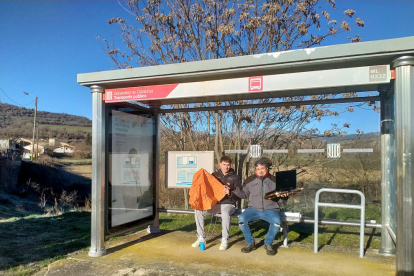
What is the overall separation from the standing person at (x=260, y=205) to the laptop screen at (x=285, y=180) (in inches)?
3.4

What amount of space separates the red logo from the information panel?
2185 millimetres

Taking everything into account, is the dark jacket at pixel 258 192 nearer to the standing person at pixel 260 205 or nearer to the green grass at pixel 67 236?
the standing person at pixel 260 205

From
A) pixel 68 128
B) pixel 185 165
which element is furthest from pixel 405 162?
pixel 68 128

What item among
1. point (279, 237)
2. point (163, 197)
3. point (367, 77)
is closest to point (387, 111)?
point (367, 77)

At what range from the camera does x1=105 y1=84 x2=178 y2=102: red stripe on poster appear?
4832mm

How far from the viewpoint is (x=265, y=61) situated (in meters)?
4.11

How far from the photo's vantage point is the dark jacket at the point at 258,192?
5258mm

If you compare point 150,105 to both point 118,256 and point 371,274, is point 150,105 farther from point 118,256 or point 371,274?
point 371,274

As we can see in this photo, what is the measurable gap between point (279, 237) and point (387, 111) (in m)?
2.63

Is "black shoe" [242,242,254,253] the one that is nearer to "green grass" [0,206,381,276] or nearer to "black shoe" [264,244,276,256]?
"black shoe" [264,244,276,256]

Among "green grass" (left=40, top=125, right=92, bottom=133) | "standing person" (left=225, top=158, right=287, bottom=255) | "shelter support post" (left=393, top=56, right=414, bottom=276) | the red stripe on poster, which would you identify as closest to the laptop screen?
"standing person" (left=225, top=158, right=287, bottom=255)

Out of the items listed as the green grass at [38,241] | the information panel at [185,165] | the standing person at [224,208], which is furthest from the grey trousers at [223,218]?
the green grass at [38,241]

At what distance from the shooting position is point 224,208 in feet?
17.9

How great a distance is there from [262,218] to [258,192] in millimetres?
391
